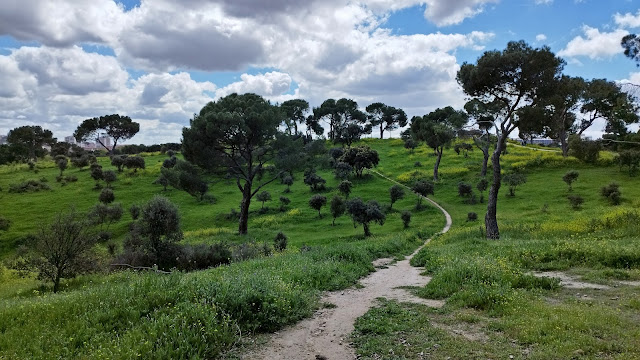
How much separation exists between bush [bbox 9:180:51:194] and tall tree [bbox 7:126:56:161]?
29359mm

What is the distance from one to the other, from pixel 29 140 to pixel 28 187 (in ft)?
151

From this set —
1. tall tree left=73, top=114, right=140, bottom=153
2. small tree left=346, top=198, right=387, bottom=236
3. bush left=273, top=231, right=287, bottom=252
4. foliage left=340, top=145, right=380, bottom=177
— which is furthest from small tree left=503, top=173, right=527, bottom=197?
tall tree left=73, top=114, right=140, bottom=153

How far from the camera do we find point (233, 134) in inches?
1422

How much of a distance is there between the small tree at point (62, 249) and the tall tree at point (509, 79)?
22740 millimetres

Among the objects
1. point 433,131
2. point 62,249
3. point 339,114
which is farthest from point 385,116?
point 62,249

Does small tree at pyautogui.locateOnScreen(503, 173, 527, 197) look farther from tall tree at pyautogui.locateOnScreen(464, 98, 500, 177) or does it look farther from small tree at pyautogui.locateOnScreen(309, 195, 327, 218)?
small tree at pyautogui.locateOnScreen(309, 195, 327, 218)

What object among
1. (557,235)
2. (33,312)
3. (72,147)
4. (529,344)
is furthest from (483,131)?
(72,147)

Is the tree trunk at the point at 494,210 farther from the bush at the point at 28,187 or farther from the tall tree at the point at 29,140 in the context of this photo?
the tall tree at the point at 29,140

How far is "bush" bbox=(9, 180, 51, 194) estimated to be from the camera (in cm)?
5652

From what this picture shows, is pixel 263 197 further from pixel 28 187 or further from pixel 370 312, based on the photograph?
pixel 370 312

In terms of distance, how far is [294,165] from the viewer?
38188mm

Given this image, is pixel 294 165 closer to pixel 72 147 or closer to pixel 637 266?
pixel 637 266

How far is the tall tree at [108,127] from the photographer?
312ft

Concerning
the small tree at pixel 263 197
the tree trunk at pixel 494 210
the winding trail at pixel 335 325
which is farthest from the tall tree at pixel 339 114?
the winding trail at pixel 335 325
